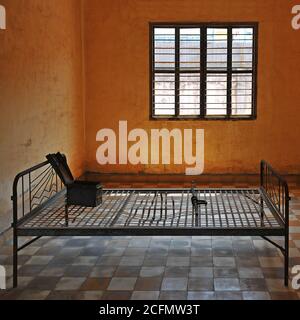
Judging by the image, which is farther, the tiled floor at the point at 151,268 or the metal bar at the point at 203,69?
the metal bar at the point at 203,69

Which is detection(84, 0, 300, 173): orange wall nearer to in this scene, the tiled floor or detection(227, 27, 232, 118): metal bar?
detection(227, 27, 232, 118): metal bar

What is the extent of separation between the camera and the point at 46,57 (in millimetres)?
7078

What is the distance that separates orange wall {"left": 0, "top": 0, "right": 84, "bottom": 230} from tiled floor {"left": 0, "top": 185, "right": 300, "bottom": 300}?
2.77ft

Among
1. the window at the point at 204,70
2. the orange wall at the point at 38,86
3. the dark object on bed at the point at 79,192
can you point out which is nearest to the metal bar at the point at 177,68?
the window at the point at 204,70

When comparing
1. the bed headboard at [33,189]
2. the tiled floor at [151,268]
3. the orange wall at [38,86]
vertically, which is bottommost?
the tiled floor at [151,268]

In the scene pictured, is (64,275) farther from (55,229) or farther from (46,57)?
(46,57)

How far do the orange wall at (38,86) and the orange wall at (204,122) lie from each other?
1.16 ft

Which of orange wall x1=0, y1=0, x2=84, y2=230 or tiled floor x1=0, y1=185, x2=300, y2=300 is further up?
orange wall x1=0, y1=0, x2=84, y2=230

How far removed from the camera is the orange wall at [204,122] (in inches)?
357

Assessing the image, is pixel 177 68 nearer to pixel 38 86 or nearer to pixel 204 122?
pixel 204 122

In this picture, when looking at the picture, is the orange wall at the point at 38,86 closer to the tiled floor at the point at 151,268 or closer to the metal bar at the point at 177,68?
the tiled floor at the point at 151,268

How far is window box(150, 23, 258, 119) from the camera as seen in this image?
915cm

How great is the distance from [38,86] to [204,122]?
3.47 metres

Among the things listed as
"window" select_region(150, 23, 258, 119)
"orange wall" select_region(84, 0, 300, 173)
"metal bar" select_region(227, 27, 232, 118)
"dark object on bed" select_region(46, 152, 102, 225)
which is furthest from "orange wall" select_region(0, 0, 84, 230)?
"metal bar" select_region(227, 27, 232, 118)
